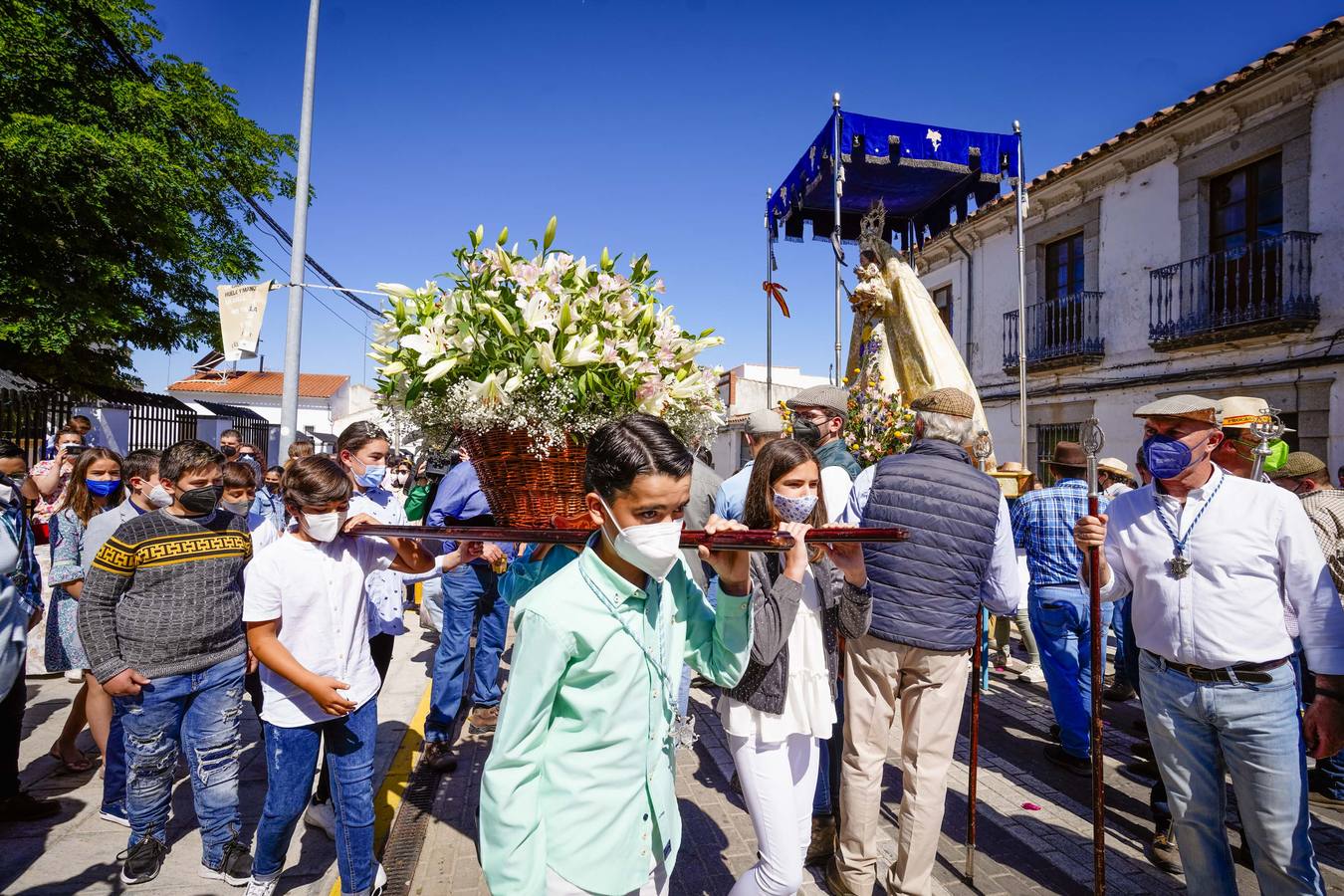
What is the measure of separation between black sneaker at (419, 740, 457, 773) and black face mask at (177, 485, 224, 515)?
213cm

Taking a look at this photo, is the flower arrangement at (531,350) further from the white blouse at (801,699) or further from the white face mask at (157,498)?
the white face mask at (157,498)

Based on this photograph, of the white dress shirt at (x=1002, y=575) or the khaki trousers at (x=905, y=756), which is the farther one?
the white dress shirt at (x=1002, y=575)

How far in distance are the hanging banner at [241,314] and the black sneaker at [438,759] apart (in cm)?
715

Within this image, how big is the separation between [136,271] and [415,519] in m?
12.7

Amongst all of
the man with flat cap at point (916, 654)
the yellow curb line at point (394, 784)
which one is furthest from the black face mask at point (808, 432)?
the yellow curb line at point (394, 784)

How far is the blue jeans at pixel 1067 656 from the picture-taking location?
4672 millimetres

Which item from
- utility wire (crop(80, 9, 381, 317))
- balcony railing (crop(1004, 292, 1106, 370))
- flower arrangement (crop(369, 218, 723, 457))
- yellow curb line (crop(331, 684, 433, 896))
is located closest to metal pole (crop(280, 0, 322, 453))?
utility wire (crop(80, 9, 381, 317))

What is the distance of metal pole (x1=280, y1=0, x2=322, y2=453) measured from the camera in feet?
33.3

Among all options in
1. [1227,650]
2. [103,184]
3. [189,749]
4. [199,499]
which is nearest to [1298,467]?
[1227,650]

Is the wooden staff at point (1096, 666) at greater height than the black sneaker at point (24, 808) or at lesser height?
greater

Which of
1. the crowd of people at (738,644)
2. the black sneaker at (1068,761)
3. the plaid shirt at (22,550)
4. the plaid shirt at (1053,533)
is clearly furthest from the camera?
the plaid shirt at (1053,533)

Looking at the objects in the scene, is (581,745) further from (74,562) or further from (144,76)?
(144,76)

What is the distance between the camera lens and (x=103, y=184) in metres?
11.7

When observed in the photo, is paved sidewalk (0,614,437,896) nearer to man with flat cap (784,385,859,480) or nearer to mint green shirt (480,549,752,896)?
mint green shirt (480,549,752,896)
